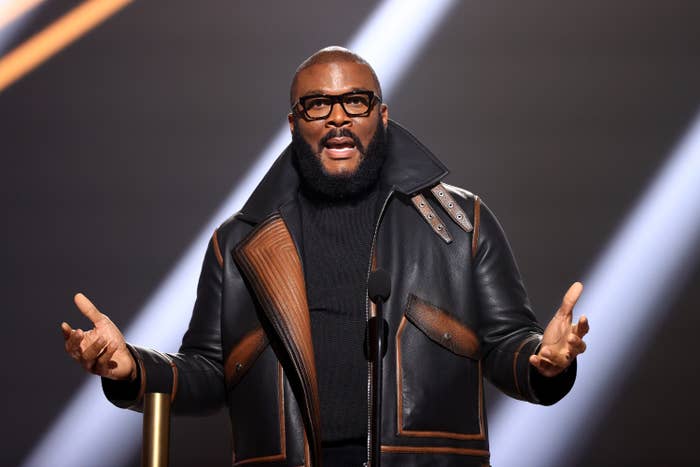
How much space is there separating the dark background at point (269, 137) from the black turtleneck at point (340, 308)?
1066 millimetres

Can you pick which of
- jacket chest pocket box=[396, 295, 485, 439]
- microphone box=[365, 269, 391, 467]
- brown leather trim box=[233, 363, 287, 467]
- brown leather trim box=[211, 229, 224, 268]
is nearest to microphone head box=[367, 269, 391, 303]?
microphone box=[365, 269, 391, 467]

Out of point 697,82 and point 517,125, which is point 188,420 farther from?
point 697,82

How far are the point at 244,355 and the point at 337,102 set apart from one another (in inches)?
28.9

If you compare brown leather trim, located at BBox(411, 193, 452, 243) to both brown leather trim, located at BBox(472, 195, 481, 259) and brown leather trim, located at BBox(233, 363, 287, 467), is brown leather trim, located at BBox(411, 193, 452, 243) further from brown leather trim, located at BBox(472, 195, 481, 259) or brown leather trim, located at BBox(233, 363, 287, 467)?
brown leather trim, located at BBox(233, 363, 287, 467)

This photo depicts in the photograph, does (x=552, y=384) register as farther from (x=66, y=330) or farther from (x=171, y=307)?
(x=171, y=307)

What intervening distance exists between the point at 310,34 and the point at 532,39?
868mm

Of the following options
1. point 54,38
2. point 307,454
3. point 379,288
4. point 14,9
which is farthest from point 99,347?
point 14,9

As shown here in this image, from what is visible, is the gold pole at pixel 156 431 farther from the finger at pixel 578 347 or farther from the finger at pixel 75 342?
the finger at pixel 578 347

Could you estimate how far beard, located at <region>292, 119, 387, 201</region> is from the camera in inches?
104

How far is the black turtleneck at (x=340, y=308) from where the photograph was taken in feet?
7.68

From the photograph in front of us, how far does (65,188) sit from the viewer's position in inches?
146

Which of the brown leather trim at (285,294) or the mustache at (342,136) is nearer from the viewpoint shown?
the brown leather trim at (285,294)

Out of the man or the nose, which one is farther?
the nose

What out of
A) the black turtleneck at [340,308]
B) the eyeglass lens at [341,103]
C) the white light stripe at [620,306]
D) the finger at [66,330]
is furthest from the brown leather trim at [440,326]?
the white light stripe at [620,306]
